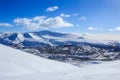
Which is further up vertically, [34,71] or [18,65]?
[18,65]

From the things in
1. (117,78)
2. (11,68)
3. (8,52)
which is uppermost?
(8,52)

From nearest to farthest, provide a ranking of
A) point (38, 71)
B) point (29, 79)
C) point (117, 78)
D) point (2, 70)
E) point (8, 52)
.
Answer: point (117, 78) < point (29, 79) < point (2, 70) < point (38, 71) < point (8, 52)

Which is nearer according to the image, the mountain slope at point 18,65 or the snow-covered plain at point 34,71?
the snow-covered plain at point 34,71

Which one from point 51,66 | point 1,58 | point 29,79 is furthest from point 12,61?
point 29,79

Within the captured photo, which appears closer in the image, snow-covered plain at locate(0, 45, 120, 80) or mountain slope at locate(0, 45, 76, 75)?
snow-covered plain at locate(0, 45, 120, 80)

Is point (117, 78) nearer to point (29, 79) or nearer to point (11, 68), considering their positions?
point (29, 79)

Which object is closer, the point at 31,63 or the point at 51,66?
the point at 31,63

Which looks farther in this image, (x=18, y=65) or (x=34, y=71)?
(x=18, y=65)

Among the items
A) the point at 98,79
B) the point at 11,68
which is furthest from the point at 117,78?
the point at 11,68

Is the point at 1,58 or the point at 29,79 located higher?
the point at 1,58

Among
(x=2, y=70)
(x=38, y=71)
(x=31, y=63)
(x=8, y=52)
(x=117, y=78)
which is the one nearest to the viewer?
(x=117, y=78)
